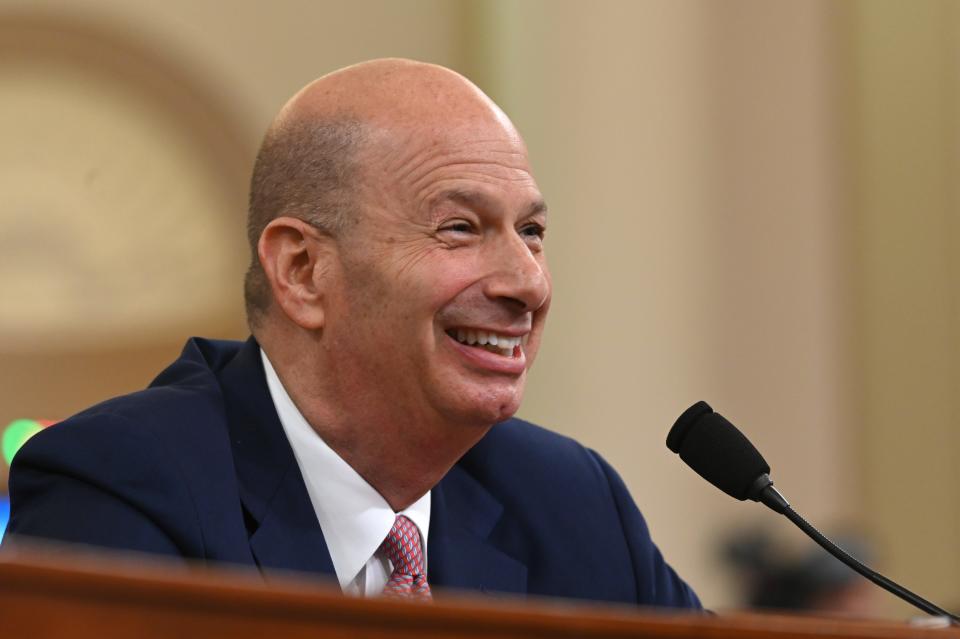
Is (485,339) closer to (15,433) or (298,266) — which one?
(298,266)

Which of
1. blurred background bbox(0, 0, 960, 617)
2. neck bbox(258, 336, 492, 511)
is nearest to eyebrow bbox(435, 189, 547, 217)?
neck bbox(258, 336, 492, 511)

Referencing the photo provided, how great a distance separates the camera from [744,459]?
202cm

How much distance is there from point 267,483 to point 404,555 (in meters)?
0.24

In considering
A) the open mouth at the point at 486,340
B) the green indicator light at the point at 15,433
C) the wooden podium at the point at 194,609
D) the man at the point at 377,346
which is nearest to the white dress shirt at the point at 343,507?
the man at the point at 377,346

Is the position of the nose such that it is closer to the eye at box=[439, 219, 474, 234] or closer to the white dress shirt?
the eye at box=[439, 219, 474, 234]

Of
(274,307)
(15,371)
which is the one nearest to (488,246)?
(274,307)

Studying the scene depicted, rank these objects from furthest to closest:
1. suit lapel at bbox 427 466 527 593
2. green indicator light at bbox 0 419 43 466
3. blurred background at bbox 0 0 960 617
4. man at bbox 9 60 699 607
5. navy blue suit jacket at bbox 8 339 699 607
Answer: blurred background at bbox 0 0 960 617, green indicator light at bbox 0 419 43 466, suit lapel at bbox 427 466 527 593, man at bbox 9 60 699 607, navy blue suit jacket at bbox 8 339 699 607

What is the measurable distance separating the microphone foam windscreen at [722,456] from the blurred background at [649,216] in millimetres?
2567

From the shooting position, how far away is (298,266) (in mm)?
2236

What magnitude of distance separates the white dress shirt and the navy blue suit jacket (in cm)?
4

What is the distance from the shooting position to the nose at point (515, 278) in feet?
7.00

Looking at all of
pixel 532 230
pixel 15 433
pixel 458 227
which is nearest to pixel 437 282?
pixel 458 227

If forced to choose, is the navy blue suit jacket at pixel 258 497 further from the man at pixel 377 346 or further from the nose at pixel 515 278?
the nose at pixel 515 278

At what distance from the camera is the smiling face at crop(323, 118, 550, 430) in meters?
2.12
